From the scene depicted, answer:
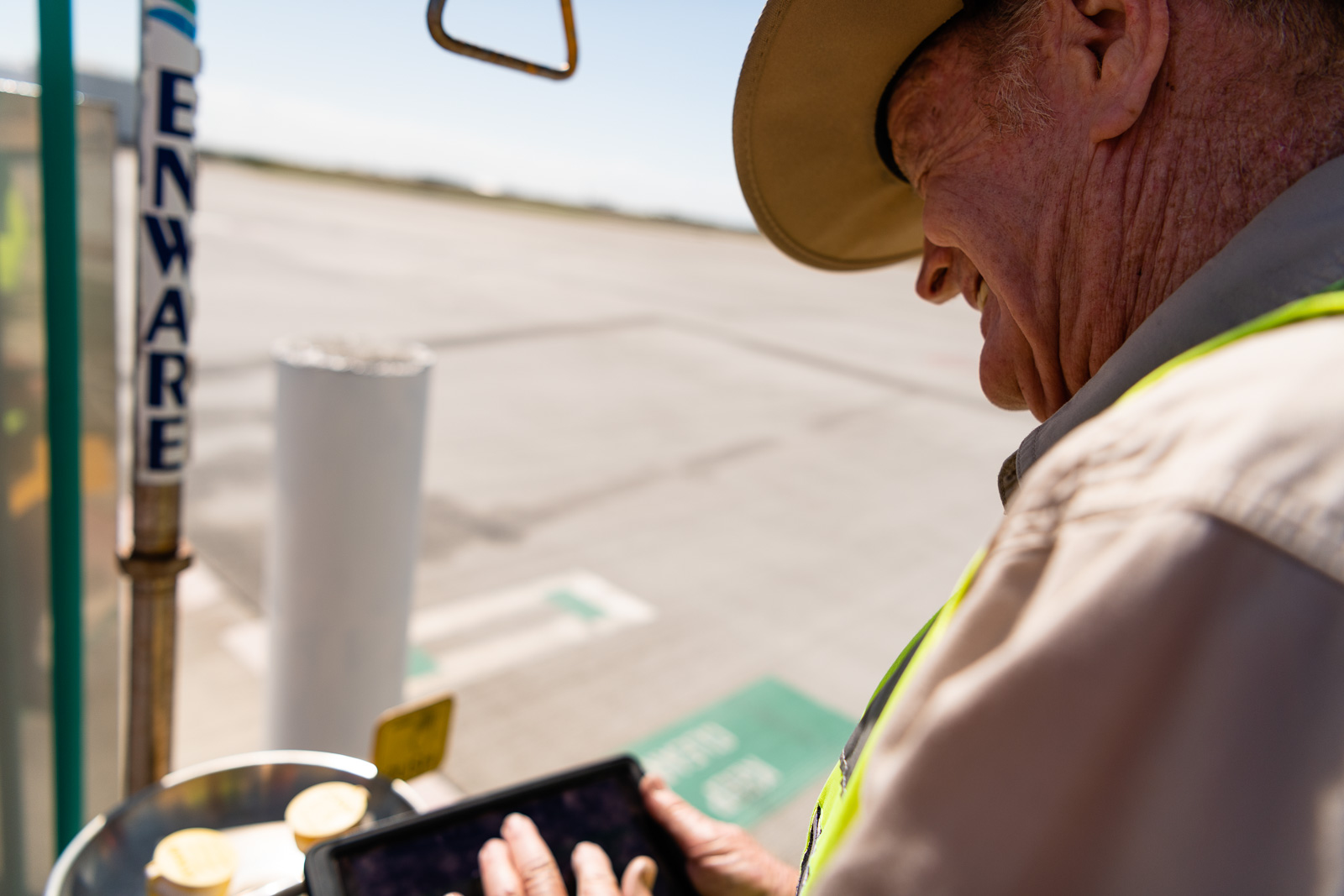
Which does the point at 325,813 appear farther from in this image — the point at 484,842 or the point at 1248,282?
the point at 1248,282

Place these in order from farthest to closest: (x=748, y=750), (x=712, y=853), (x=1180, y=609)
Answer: (x=748, y=750) → (x=712, y=853) → (x=1180, y=609)

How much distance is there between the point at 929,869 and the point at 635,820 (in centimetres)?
81

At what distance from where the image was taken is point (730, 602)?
4062 mm

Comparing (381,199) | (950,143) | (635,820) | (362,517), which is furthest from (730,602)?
(381,199)

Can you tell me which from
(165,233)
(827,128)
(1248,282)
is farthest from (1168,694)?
(165,233)

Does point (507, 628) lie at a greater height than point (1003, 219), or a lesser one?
lesser

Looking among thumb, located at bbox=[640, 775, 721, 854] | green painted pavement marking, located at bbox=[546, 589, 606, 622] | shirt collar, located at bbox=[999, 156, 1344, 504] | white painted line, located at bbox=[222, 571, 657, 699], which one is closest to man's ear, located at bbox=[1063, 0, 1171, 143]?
shirt collar, located at bbox=[999, 156, 1344, 504]

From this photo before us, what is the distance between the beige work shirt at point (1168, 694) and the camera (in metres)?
0.42

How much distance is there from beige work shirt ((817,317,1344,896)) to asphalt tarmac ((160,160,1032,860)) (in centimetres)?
238

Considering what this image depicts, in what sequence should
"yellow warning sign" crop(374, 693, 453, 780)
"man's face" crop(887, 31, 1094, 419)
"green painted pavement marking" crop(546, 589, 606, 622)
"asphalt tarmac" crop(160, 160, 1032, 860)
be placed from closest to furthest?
"man's face" crop(887, 31, 1094, 419) → "yellow warning sign" crop(374, 693, 453, 780) → "asphalt tarmac" crop(160, 160, 1032, 860) → "green painted pavement marking" crop(546, 589, 606, 622)

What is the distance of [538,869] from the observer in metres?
1.03

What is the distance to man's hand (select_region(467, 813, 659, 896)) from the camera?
102cm

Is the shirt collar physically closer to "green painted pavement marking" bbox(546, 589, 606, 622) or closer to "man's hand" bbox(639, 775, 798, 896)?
"man's hand" bbox(639, 775, 798, 896)

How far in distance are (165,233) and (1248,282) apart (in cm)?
140
